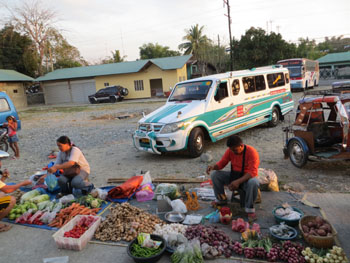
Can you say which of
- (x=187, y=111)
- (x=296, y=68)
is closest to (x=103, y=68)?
(x=296, y=68)

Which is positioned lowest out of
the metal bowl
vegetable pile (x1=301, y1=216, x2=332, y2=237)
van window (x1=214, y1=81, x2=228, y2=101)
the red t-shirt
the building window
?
the metal bowl

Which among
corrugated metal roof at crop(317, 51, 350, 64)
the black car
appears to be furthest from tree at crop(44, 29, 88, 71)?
corrugated metal roof at crop(317, 51, 350, 64)

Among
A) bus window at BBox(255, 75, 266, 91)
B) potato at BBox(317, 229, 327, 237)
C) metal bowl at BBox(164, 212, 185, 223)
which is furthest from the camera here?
bus window at BBox(255, 75, 266, 91)

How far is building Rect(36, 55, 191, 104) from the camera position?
3204 cm

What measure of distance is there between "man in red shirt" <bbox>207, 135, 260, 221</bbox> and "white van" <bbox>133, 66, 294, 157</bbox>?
2.76 m

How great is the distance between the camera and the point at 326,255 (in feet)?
10.1

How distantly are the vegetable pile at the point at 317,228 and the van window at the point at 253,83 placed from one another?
6.24 meters

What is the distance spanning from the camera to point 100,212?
479cm

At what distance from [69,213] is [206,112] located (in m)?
4.61

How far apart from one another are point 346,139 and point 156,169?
4293mm

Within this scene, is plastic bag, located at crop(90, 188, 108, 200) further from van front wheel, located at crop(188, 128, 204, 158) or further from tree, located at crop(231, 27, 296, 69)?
tree, located at crop(231, 27, 296, 69)

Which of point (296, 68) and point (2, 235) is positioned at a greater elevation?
point (296, 68)

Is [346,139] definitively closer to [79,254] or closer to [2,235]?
[79,254]

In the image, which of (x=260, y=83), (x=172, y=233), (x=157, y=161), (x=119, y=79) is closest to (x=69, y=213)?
(x=172, y=233)
